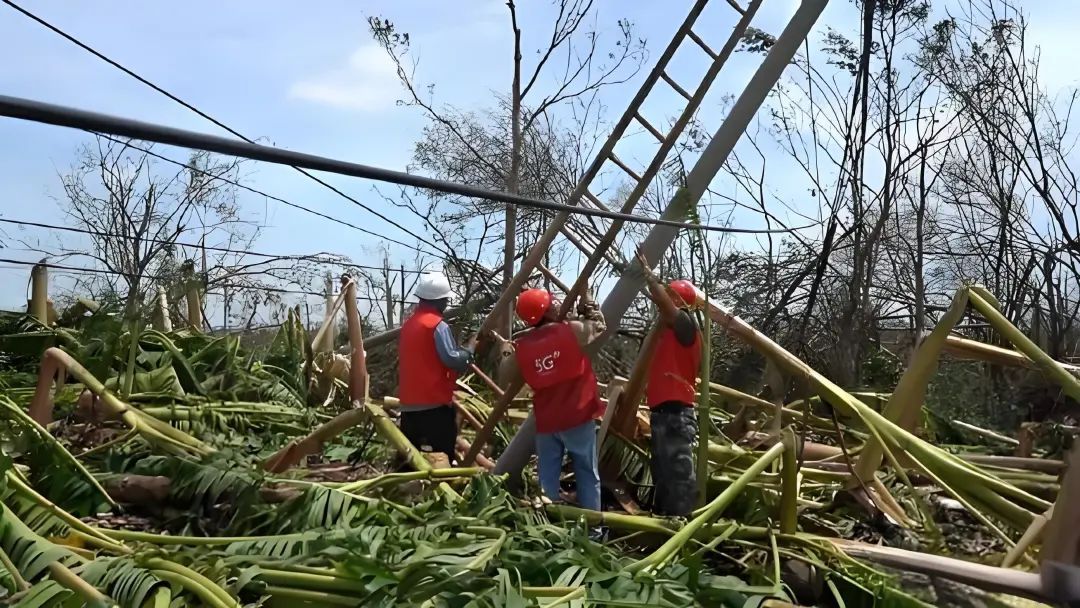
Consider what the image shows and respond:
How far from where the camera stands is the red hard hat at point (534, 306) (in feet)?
16.0

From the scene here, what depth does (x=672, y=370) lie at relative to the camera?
4793 millimetres

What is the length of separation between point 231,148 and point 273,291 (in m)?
9.64

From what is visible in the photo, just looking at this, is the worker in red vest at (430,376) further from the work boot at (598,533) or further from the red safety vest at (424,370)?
the work boot at (598,533)

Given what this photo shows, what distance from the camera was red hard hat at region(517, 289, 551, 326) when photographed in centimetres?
486

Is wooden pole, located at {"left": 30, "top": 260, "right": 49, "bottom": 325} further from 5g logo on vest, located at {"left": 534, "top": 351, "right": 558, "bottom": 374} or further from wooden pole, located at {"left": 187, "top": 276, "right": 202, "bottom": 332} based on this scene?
5g logo on vest, located at {"left": 534, "top": 351, "right": 558, "bottom": 374}

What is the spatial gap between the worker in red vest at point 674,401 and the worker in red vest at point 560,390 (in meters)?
0.32

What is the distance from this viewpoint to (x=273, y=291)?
10.5 meters

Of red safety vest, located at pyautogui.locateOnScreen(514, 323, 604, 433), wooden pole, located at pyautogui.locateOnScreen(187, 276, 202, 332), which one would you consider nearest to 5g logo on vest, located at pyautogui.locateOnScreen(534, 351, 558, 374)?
red safety vest, located at pyautogui.locateOnScreen(514, 323, 604, 433)

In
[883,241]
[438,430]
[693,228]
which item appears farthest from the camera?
[883,241]

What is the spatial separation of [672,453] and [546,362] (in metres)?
0.80

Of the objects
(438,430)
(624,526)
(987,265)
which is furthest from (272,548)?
(987,265)

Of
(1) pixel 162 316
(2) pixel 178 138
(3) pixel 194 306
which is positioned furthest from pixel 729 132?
(3) pixel 194 306

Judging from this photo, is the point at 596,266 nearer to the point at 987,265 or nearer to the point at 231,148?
the point at 231,148

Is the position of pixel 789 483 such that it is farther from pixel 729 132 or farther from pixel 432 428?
pixel 432 428
